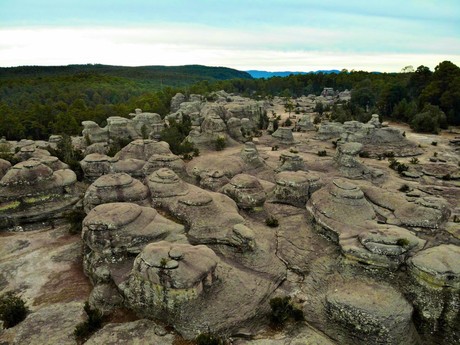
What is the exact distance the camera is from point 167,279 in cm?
1820

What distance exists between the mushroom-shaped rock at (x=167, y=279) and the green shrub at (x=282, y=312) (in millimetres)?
3764

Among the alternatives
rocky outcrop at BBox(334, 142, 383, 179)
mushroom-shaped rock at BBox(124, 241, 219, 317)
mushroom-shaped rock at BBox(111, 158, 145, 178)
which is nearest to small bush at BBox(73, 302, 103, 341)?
mushroom-shaped rock at BBox(124, 241, 219, 317)

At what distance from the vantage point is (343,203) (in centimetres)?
2592

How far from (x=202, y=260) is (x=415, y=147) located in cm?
4912

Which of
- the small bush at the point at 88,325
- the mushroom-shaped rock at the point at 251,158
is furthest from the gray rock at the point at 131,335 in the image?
the mushroom-shaped rock at the point at 251,158

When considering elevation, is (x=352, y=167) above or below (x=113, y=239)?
above

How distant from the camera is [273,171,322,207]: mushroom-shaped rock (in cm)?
3067

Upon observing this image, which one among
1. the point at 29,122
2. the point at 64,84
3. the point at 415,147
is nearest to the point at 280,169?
the point at 415,147

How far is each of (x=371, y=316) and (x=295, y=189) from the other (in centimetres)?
1456

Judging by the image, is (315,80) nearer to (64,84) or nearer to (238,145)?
(238,145)

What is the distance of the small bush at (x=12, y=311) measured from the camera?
18.6 m

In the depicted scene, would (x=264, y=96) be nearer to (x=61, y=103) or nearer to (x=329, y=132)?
(x=329, y=132)

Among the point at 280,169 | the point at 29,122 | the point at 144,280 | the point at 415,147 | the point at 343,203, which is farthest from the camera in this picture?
the point at 29,122

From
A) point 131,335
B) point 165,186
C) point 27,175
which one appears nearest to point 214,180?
point 165,186
